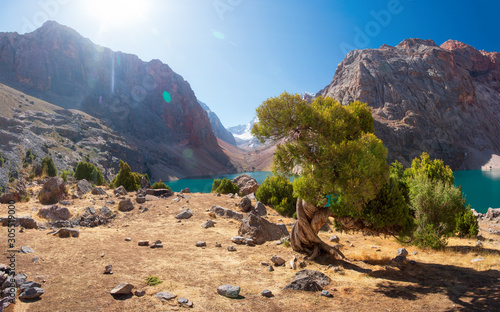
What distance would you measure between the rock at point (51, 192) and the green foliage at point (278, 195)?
18.5 m

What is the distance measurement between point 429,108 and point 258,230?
20199cm

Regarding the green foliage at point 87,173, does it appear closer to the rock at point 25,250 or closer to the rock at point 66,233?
the rock at point 66,233

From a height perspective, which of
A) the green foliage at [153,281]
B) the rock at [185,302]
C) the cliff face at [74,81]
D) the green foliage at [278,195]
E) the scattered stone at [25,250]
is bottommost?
the scattered stone at [25,250]

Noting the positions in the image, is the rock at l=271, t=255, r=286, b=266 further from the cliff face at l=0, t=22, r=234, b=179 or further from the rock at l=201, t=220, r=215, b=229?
the cliff face at l=0, t=22, r=234, b=179

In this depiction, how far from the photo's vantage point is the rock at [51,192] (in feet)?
Result: 66.6

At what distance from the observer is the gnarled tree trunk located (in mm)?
11992

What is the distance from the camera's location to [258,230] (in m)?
15.8

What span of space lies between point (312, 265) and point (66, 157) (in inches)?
4144

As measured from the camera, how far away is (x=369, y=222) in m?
12.1

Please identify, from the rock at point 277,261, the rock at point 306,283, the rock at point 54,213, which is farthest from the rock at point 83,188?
the rock at point 306,283

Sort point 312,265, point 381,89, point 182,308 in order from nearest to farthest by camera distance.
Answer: point 182,308 → point 312,265 → point 381,89

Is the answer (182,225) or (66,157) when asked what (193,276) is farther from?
(66,157)

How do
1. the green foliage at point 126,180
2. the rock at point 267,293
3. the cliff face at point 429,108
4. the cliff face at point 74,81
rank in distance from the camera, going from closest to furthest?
the rock at point 267,293 → the green foliage at point 126,180 → the cliff face at point 429,108 → the cliff face at point 74,81

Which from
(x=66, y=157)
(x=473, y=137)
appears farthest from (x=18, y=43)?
(x=473, y=137)
